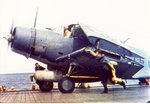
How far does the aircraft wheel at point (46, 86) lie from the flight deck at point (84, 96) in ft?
0.12

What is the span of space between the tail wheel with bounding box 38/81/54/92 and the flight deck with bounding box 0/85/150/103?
37 millimetres

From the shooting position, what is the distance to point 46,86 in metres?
3.20

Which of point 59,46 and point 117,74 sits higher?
point 59,46

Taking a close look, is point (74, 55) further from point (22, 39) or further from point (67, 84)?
point (22, 39)

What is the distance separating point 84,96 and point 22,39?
0.63 meters

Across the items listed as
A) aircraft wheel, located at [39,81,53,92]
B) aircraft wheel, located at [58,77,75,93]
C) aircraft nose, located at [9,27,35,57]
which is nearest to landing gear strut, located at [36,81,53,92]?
aircraft wheel, located at [39,81,53,92]

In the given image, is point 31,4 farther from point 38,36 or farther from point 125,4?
point 125,4

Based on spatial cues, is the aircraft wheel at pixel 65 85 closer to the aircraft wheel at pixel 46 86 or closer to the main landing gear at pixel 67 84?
the main landing gear at pixel 67 84

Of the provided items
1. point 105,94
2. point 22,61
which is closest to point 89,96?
point 105,94

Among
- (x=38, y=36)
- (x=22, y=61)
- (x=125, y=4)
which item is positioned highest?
(x=125, y=4)

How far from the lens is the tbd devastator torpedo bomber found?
9.95 feet

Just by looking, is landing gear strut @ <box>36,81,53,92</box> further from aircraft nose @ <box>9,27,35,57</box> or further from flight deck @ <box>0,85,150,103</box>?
aircraft nose @ <box>9,27,35,57</box>

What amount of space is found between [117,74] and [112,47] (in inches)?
8.5

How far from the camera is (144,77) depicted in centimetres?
314
